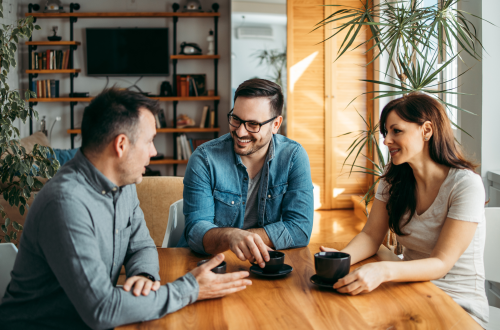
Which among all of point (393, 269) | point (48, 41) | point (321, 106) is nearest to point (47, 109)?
point (48, 41)

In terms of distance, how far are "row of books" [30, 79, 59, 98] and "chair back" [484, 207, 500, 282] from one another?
17.6ft

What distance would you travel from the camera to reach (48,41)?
5348mm

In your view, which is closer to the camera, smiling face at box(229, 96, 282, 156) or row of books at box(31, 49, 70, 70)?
smiling face at box(229, 96, 282, 156)

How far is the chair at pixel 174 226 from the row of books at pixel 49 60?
4.43 meters

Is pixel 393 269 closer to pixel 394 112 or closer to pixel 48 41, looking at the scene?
pixel 394 112

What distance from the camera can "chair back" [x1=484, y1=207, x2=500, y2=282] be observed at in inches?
61.0

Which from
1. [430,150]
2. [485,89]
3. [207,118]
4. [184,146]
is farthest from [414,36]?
[184,146]

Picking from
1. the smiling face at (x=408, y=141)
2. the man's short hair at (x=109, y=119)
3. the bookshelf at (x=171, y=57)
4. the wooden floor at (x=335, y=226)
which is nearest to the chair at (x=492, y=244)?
the smiling face at (x=408, y=141)

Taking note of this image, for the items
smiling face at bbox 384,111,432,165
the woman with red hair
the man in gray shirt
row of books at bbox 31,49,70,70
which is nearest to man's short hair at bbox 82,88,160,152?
the man in gray shirt

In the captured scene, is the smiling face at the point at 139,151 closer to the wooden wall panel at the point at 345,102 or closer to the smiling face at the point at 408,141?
the smiling face at the point at 408,141

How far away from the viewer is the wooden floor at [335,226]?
3877mm

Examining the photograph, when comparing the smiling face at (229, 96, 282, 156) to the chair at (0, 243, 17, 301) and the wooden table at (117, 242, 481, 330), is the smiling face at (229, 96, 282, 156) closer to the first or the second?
the wooden table at (117, 242, 481, 330)

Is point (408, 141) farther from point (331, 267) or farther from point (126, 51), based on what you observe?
point (126, 51)

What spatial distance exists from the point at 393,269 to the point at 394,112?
2.06ft
